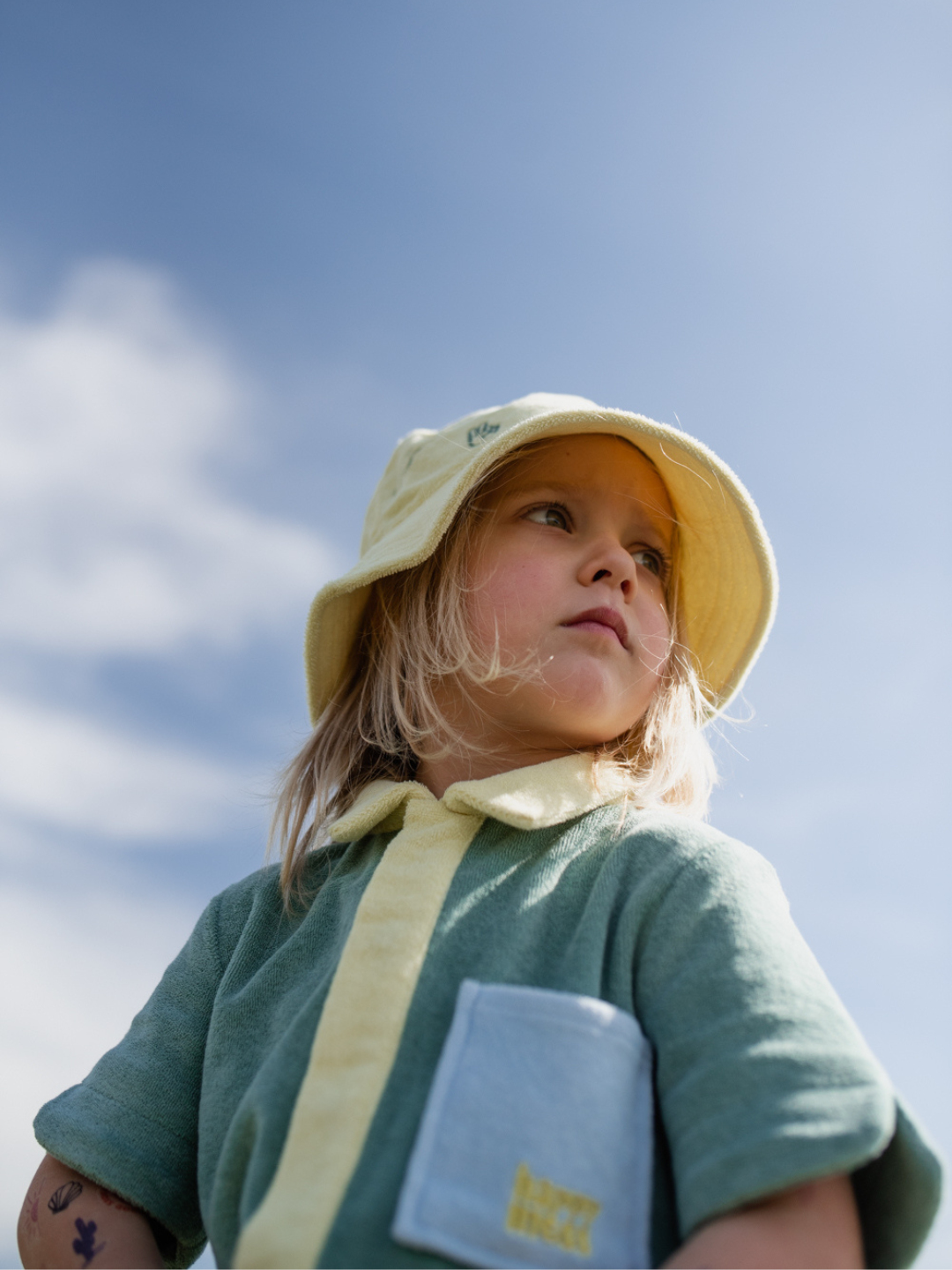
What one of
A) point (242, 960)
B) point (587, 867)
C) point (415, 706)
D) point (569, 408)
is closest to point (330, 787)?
point (415, 706)

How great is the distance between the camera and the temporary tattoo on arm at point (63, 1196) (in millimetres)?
1821

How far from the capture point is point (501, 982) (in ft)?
5.07

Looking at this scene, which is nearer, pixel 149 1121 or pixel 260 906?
pixel 149 1121

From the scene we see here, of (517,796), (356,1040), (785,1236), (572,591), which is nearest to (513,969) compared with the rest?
(356,1040)

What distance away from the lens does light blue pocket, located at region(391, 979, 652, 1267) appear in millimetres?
1283

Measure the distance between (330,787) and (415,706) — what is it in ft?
0.97

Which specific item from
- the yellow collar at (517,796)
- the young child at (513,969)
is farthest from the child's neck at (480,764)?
the yellow collar at (517,796)

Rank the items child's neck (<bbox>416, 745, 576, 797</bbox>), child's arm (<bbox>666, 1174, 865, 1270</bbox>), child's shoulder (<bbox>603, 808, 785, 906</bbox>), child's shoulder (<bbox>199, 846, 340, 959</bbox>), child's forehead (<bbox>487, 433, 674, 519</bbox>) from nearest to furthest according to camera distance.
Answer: child's arm (<bbox>666, 1174, 865, 1270</bbox>)
child's shoulder (<bbox>603, 808, 785, 906</bbox>)
child's shoulder (<bbox>199, 846, 340, 959</bbox>)
child's neck (<bbox>416, 745, 576, 797</bbox>)
child's forehead (<bbox>487, 433, 674, 519</bbox>)

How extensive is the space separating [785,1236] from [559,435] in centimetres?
170

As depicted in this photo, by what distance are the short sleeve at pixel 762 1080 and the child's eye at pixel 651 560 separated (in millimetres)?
1075

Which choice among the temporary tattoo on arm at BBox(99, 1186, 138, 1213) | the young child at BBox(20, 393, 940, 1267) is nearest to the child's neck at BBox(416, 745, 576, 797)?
the young child at BBox(20, 393, 940, 1267)

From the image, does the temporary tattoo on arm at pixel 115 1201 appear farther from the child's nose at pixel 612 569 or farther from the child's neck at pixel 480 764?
the child's nose at pixel 612 569

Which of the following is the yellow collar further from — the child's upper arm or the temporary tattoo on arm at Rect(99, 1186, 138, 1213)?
the temporary tattoo on arm at Rect(99, 1186, 138, 1213)

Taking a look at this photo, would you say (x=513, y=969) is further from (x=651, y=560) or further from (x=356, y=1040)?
(x=651, y=560)
